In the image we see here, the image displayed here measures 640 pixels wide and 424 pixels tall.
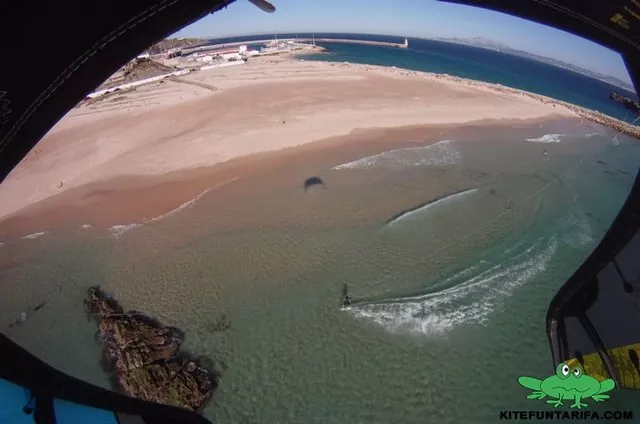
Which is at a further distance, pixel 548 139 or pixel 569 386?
pixel 548 139

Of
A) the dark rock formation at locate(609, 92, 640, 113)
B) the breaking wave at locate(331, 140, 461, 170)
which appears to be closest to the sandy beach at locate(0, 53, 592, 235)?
the breaking wave at locate(331, 140, 461, 170)

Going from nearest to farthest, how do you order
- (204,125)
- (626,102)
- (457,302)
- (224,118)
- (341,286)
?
1. (457,302)
2. (341,286)
3. (204,125)
4. (224,118)
5. (626,102)

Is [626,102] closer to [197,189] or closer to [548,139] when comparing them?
[548,139]

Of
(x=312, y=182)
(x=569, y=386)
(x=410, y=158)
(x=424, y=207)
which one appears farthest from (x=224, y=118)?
(x=569, y=386)

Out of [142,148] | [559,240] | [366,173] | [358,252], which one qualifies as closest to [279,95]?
[142,148]

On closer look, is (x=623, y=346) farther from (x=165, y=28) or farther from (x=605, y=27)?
(x=165, y=28)

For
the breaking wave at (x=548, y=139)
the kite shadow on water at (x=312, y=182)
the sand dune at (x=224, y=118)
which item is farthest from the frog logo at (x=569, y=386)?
the breaking wave at (x=548, y=139)
